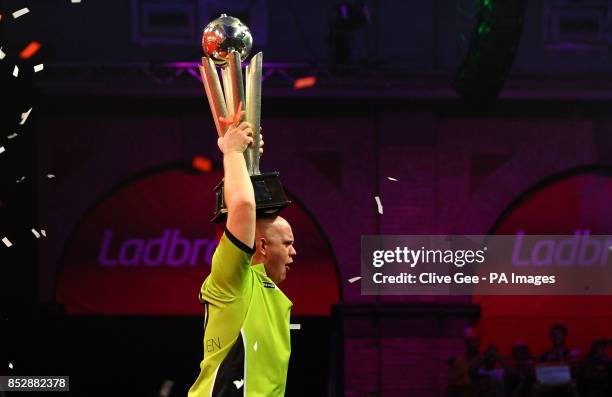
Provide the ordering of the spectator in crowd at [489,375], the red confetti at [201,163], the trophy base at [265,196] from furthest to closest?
the red confetti at [201,163]
the spectator in crowd at [489,375]
the trophy base at [265,196]

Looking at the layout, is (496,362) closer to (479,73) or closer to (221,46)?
(479,73)

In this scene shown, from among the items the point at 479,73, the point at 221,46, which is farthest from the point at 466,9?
the point at 221,46

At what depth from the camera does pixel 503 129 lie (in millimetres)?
13531

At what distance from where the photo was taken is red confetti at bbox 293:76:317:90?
40.9 ft

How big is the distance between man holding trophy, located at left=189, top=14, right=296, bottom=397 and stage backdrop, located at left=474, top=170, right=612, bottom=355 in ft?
32.1

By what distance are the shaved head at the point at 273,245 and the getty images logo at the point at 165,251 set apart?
31.9 feet

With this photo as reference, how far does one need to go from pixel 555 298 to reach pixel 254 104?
11.7 metres

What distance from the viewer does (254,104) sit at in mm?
3869

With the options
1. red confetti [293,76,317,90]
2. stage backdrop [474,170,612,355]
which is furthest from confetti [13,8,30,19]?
stage backdrop [474,170,612,355]

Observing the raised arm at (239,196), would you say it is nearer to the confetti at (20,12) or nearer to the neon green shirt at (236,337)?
the neon green shirt at (236,337)

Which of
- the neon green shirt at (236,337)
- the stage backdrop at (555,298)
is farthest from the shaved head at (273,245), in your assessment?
the stage backdrop at (555,298)

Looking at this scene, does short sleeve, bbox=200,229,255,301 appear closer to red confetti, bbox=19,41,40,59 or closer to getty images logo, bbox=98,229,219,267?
red confetti, bbox=19,41,40,59

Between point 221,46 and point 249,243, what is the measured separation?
31.0 inches

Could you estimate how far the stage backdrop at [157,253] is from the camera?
45.0 ft
